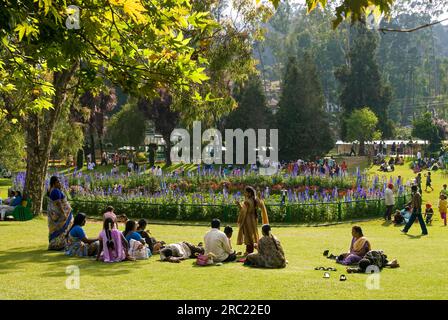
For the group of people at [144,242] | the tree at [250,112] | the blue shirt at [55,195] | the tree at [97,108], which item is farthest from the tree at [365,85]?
the blue shirt at [55,195]

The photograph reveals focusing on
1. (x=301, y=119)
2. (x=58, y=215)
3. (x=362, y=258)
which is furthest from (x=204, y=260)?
(x=301, y=119)

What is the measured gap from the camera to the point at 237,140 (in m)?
58.7

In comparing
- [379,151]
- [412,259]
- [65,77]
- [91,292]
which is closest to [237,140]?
[379,151]

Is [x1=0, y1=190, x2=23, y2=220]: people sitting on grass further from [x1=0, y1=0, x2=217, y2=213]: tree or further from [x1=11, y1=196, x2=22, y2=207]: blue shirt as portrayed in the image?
[x1=0, y1=0, x2=217, y2=213]: tree

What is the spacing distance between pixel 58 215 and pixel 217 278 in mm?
4598

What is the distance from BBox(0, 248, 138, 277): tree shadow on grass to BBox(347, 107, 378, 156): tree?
1910 inches

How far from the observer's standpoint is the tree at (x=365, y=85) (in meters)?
67.0

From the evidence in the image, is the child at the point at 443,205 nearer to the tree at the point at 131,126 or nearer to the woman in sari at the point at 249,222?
the woman in sari at the point at 249,222

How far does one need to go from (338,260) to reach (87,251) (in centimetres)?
505

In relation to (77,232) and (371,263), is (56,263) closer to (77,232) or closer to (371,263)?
(77,232)

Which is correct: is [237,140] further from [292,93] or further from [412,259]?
[412,259]

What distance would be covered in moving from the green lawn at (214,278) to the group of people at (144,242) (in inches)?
11.3

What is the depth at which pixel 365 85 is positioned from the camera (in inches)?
2640

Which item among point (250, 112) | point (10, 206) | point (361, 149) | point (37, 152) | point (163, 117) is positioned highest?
point (250, 112)
